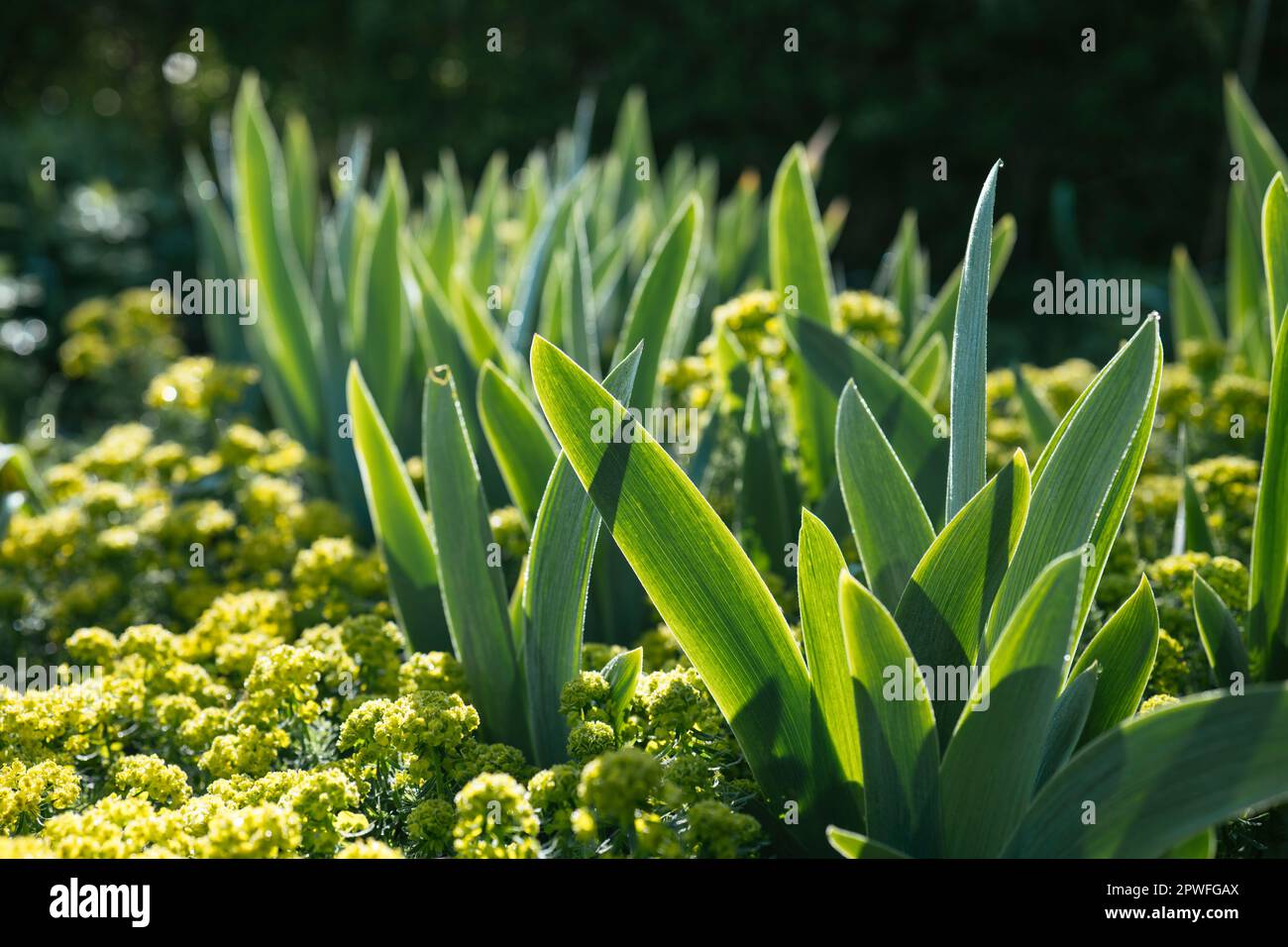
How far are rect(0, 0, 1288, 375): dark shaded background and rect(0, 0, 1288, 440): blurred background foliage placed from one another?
13mm

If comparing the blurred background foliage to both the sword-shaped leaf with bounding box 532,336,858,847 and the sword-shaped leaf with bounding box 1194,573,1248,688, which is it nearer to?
the sword-shaped leaf with bounding box 1194,573,1248,688

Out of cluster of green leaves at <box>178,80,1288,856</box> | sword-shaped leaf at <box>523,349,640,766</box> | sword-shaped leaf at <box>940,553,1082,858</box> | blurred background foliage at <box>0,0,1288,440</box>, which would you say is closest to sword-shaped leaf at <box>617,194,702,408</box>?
cluster of green leaves at <box>178,80,1288,856</box>

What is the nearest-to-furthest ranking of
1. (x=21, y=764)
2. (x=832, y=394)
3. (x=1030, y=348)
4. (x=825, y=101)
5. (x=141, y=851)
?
(x=141, y=851) < (x=21, y=764) < (x=832, y=394) < (x=1030, y=348) < (x=825, y=101)

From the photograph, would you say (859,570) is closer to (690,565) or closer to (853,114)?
(690,565)

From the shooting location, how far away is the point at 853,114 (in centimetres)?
651

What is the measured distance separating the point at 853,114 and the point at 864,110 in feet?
0.65

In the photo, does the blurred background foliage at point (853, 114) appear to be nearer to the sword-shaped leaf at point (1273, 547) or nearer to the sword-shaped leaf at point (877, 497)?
the sword-shaped leaf at point (1273, 547)

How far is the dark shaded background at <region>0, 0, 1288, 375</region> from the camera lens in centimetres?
595

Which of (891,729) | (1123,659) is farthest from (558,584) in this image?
(1123,659)

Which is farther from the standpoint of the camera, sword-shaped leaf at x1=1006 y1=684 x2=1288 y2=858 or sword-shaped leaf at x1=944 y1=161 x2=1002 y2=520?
sword-shaped leaf at x1=944 y1=161 x2=1002 y2=520

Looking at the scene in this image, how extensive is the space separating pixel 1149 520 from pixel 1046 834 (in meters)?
1.22

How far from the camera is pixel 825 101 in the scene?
6508 millimetres
